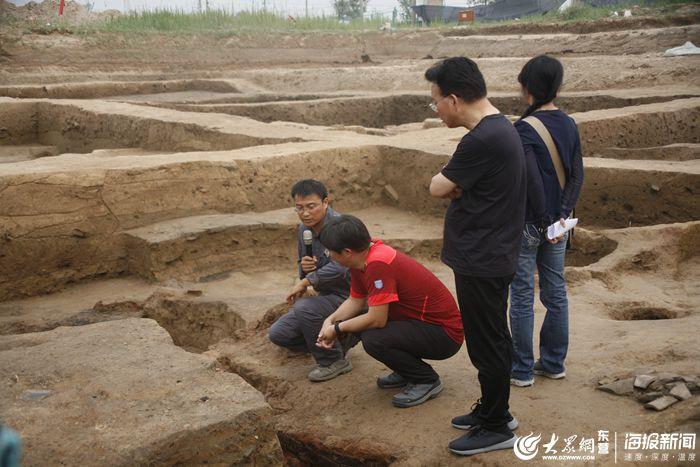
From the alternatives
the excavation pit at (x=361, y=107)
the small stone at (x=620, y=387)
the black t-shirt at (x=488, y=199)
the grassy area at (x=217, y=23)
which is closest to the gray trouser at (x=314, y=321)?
the black t-shirt at (x=488, y=199)

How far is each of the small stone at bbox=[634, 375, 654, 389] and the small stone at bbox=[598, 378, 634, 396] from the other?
4 centimetres

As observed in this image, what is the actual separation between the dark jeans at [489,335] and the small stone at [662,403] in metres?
0.64

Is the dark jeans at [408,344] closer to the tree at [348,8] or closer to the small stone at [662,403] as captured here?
the small stone at [662,403]

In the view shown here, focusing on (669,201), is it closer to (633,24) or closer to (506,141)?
(506,141)

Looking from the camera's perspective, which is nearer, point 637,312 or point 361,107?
point 637,312

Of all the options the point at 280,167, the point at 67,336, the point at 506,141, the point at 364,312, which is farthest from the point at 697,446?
the point at 280,167

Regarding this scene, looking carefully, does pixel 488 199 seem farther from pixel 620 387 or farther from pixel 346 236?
pixel 620 387

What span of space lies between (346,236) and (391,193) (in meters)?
3.97

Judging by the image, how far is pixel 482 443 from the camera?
9.90ft

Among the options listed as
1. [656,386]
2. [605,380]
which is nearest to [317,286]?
[605,380]

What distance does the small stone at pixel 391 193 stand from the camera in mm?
7246

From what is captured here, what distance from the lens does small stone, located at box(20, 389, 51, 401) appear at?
3.09 metres

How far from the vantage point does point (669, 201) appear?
6078 mm

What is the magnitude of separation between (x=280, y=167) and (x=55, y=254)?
2027 mm
